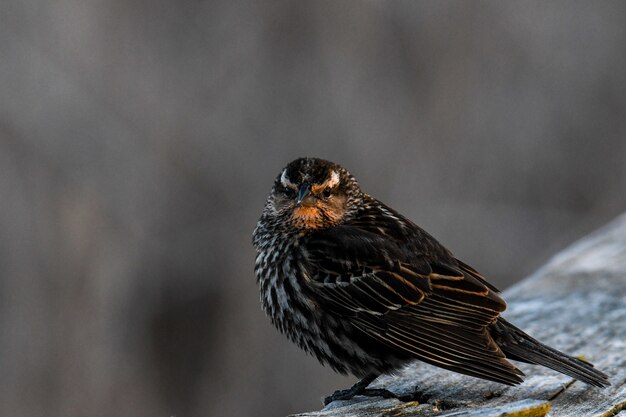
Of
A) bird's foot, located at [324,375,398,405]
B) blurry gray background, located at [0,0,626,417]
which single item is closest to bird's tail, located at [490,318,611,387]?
bird's foot, located at [324,375,398,405]

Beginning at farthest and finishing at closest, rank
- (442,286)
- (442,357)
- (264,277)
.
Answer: (264,277), (442,286), (442,357)

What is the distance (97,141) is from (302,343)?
9.64 feet

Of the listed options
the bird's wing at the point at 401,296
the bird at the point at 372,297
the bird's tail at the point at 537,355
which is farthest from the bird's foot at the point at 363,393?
the bird's tail at the point at 537,355

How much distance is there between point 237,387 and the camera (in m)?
7.17

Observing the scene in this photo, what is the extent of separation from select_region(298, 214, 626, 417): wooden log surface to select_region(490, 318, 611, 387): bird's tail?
0.06 meters

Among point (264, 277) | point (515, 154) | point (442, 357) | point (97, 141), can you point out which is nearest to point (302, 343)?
point (264, 277)

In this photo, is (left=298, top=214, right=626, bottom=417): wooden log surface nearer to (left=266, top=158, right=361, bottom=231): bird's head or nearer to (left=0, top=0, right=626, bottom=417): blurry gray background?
(left=266, top=158, right=361, bottom=231): bird's head

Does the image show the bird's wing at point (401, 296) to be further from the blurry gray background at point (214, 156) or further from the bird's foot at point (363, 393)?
the blurry gray background at point (214, 156)

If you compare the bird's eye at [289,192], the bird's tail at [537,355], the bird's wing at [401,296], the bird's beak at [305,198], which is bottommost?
the bird's tail at [537,355]

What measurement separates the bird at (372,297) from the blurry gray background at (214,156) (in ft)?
7.91

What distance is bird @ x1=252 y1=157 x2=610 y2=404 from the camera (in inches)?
143

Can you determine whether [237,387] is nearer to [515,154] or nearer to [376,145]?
[376,145]

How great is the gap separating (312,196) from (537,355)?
1.28m

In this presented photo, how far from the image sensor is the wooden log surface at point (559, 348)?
3.04 m
